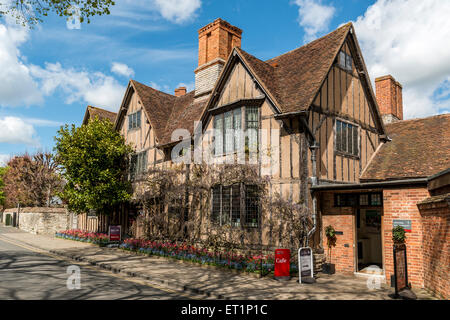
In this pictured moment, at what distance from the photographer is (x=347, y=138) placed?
47.7 feet

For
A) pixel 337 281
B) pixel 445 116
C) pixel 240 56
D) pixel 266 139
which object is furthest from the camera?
pixel 445 116

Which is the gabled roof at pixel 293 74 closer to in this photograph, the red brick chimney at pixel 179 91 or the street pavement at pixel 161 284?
the street pavement at pixel 161 284

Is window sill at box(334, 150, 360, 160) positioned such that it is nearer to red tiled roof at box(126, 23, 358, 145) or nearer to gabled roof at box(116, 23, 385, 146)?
gabled roof at box(116, 23, 385, 146)

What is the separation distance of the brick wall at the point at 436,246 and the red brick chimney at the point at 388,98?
11.0 m

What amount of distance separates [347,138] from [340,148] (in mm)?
681

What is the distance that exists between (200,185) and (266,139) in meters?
3.72

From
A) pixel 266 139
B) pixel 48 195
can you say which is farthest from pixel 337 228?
pixel 48 195

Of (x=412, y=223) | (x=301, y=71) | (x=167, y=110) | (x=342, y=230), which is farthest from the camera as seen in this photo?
(x=167, y=110)

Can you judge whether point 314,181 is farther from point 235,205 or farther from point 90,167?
point 90,167

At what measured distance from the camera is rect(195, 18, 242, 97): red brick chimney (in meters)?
18.8

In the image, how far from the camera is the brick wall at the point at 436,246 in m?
8.07

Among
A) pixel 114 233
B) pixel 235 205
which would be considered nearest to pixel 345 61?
pixel 235 205

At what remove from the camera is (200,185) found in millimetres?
15227
